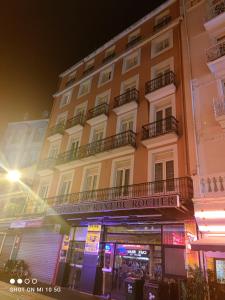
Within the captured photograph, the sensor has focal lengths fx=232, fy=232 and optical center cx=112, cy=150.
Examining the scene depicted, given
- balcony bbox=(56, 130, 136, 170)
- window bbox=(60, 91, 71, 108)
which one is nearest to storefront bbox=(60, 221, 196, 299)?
balcony bbox=(56, 130, 136, 170)

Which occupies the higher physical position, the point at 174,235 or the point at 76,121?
the point at 76,121

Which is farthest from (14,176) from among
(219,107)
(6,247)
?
(219,107)

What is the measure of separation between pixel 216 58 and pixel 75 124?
1042 cm

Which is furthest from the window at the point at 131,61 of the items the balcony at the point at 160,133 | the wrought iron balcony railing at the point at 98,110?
the balcony at the point at 160,133

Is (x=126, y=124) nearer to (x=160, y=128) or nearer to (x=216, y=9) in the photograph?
(x=160, y=128)

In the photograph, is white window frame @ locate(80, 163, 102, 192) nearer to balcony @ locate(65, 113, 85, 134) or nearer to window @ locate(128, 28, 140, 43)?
balcony @ locate(65, 113, 85, 134)

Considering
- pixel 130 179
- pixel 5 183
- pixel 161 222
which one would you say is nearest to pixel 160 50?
pixel 130 179

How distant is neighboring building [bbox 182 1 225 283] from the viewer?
8805mm

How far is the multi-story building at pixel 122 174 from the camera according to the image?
1063cm

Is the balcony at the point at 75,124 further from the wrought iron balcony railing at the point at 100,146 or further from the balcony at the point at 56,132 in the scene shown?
the wrought iron balcony railing at the point at 100,146

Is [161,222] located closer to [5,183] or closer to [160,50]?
[160,50]

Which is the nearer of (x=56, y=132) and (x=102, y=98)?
(x=102, y=98)

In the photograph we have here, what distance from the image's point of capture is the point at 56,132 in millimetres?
19016

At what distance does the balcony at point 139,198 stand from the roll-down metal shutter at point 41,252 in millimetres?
2430
